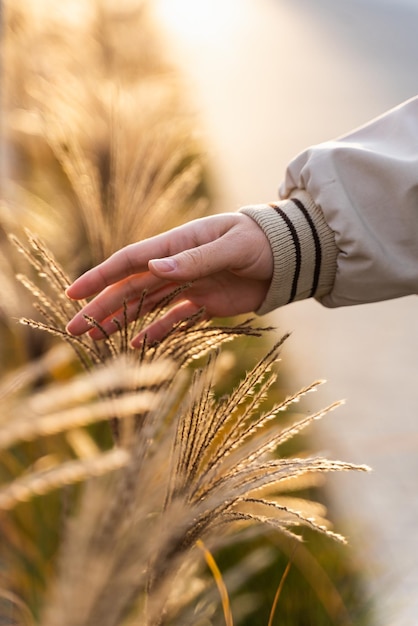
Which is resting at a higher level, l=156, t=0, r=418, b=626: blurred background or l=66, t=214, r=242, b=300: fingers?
l=66, t=214, r=242, b=300: fingers

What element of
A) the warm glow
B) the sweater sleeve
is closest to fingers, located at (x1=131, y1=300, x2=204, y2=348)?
the sweater sleeve

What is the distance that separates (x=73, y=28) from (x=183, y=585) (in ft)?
11.1

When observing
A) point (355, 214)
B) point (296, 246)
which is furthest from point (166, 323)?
point (355, 214)

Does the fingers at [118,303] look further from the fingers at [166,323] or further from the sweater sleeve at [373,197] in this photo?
the sweater sleeve at [373,197]

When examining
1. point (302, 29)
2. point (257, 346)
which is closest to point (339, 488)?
point (257, 346)

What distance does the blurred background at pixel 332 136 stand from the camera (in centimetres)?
253

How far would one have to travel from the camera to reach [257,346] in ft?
8.59

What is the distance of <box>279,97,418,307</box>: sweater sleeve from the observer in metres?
1.41

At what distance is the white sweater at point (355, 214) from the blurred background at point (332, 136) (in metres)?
0.35

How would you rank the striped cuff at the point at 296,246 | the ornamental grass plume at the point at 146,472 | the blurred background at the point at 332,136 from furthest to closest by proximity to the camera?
the blurred background at the point at 332,136 → the striped cuff at the point at 296,246 → the ornamental grass plume at the point at 146,472

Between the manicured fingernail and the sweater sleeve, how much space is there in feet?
1.19

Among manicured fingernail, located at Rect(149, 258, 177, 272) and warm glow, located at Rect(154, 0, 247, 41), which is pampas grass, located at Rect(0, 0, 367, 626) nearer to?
manicured fingernail, located at Rect(149, 258, 177, 272)

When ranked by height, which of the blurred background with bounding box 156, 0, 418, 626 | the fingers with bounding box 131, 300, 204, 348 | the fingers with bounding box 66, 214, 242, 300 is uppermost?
the fingers with bounding box 66, 214, 242, 300

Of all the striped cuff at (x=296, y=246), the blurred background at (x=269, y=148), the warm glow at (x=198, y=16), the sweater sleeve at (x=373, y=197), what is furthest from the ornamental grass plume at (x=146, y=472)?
the warm glow at (x=198, y=16)
